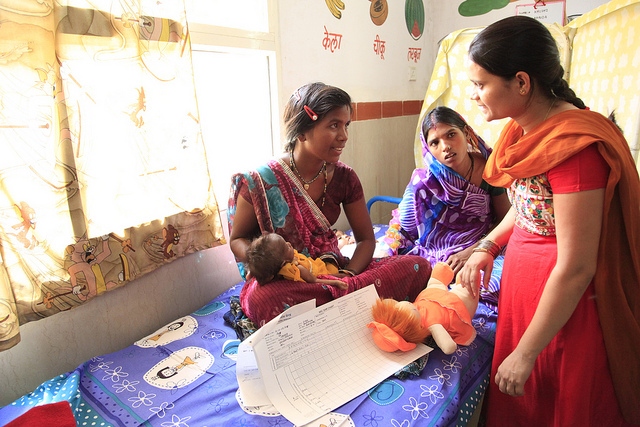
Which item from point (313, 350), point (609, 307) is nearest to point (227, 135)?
point (313, 350)

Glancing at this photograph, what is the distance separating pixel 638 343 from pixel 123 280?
1671 millimetres

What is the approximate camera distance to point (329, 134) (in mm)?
1619

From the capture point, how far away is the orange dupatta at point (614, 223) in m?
0.98

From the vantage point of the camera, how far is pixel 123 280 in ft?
4.99

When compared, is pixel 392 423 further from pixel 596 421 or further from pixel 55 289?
pixel 55 289

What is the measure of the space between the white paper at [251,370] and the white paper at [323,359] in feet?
0.07

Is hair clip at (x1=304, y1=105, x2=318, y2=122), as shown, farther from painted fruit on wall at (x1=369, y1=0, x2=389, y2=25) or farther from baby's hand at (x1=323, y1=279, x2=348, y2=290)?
painted fruit on wall at (x1=369, y1=0, x2=389, y2=25)

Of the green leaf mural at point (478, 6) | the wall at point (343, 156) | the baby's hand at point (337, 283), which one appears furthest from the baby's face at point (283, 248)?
the green leaf mural at point (478, 6)

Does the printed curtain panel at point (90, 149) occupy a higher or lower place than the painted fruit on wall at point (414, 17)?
lower

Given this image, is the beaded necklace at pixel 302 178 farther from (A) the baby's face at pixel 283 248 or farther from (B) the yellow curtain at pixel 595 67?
(B) the yellow curtain at pixel 595 67

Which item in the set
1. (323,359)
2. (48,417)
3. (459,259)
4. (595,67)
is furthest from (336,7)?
(48,417)

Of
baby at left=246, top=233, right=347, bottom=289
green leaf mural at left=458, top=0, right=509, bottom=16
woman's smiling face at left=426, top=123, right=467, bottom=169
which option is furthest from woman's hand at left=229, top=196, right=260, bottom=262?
green leaf mural at left=458, top=0, right=509, bottom=16

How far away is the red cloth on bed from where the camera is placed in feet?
3.51

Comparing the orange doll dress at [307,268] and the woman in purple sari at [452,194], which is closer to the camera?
the orange doll dress at [307,268]
